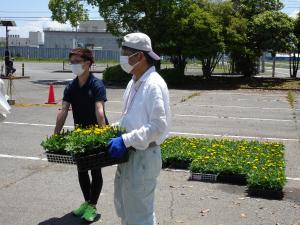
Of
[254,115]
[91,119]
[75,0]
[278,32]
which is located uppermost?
[75,0]

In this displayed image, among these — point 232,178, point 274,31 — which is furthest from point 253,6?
point 232,178

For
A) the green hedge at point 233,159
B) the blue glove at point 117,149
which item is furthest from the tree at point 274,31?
the blue glove at point 117,149

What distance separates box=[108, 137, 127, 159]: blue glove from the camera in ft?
12.4

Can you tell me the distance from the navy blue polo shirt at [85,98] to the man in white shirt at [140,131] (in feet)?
3.98

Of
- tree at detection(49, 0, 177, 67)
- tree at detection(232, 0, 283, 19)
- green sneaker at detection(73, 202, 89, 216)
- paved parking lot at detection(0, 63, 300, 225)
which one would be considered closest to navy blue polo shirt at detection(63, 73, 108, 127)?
green sneaker at detection(73, 202, 89, 216)

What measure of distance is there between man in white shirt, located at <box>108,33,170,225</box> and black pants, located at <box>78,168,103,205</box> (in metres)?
1.38

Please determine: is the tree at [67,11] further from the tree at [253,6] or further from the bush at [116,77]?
the tree at [253,6]

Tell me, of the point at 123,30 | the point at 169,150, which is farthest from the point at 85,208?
the point at 123,30

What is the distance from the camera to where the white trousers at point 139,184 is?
3.87 meters

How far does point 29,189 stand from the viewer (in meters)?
6.68

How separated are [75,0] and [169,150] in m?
23.6

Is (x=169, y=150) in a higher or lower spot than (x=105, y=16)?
lower

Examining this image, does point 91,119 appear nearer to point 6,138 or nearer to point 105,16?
point 6,138

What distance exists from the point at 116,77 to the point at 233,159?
20682mm
